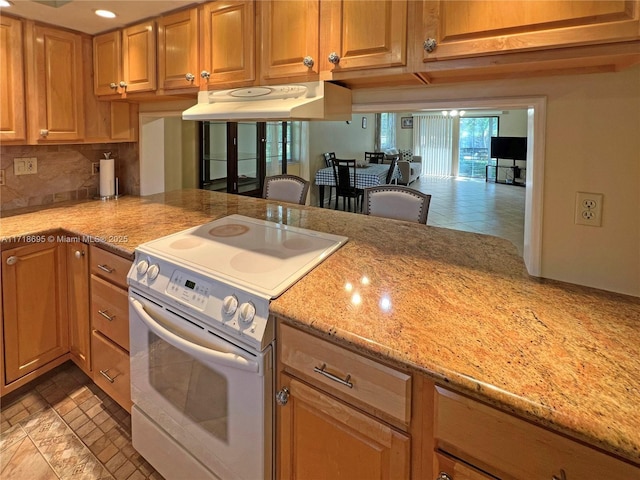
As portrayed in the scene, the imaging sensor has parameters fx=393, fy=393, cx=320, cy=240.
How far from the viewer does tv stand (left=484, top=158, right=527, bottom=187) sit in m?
10.2

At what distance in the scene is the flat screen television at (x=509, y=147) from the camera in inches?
395

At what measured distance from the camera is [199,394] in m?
1.39

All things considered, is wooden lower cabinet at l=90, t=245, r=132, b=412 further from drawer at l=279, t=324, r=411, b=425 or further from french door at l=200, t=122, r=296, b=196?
french door at l=200, t=122, r=296, b=196

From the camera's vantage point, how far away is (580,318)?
1.11m

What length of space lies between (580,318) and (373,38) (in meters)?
1.11

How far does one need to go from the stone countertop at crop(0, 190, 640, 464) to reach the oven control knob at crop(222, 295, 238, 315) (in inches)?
5.8

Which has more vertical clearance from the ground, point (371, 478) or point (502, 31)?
point (502, 31)

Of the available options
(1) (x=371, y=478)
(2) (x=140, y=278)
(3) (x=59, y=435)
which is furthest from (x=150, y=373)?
(1) (x=371, y=478)

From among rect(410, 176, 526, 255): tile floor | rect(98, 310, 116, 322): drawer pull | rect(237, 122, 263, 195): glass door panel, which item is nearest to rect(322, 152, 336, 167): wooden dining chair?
rect(410, 176, 526, 255): tile floor

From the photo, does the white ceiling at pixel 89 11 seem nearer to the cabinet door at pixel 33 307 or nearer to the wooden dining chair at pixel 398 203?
the cabinet door at pixel 33 307

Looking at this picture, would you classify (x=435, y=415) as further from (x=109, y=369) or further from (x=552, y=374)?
(x=109, y=369)

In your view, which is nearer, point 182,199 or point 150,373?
point 150,373

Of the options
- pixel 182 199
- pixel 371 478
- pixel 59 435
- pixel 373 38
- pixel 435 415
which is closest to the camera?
pixel 435 415

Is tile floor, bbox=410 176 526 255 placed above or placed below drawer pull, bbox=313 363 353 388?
above
